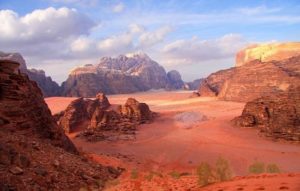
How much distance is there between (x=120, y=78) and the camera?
81.6 metres

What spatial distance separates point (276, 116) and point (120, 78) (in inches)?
2250

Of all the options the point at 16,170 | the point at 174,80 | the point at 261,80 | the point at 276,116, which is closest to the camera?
the point at 16,170

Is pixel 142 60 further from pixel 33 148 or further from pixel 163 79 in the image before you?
pixel 33 148

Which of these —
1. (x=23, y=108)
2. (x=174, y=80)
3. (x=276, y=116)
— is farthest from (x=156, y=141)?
(x=174, y=80)

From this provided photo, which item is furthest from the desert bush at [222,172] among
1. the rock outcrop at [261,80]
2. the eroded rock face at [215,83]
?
the eroded rock face at [215,83]

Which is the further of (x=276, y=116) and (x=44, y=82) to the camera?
(x=44, y=82)

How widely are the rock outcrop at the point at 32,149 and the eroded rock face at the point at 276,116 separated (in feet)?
40.2

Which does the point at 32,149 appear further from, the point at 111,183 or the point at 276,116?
the point at 276,116

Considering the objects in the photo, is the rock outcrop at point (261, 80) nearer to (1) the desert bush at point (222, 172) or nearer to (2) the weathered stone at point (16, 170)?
(1) the desert bush at point (222, 172)

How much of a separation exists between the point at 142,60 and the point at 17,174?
97.7 m

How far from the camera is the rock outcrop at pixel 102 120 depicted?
28594mm

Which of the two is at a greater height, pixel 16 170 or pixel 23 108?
pixel 23 108

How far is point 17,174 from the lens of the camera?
12.1m

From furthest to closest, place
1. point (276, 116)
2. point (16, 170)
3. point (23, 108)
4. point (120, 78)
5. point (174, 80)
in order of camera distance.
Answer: point (174, 80), point (120, 78), point (276, 116), point (23, 108), point (16, 170)
